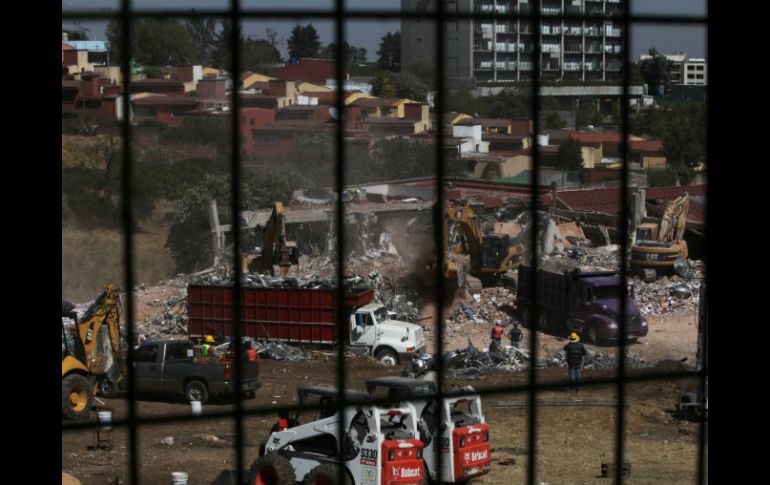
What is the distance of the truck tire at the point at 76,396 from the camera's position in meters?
5.61

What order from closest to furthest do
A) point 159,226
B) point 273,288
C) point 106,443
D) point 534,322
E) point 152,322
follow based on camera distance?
point 534,322 → point 106,443 → point 273,288 → point 152,322 → point 159,226

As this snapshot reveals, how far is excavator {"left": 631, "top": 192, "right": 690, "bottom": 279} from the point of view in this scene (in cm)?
1323

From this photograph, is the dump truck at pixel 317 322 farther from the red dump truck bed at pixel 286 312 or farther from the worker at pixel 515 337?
the worker at pixel 515 337

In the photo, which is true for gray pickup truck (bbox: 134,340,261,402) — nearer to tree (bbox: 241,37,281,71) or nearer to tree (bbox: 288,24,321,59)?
tree (bbox: 288,24,321,59)

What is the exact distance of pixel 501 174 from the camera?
14164 millimetres

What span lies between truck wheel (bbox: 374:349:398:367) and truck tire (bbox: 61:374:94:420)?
3922mm

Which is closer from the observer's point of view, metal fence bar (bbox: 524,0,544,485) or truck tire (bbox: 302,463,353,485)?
metal fence bar (bbox: 524,0,544,485)

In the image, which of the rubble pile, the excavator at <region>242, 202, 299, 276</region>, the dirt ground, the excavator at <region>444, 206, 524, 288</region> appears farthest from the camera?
the excavator at <region>444, 206, 524, 288</region>

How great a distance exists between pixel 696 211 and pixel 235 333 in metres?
14.6

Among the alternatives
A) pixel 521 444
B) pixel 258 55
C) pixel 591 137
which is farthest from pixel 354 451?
pixel 591 137

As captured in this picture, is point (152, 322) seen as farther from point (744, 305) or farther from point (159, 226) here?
point (744, 305)

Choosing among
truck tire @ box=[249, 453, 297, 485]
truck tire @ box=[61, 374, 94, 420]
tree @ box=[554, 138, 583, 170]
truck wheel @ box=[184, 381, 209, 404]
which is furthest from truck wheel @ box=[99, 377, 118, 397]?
tree @ box=[554, 138, 583, 170]

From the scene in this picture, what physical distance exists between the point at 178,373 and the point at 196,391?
18cm
